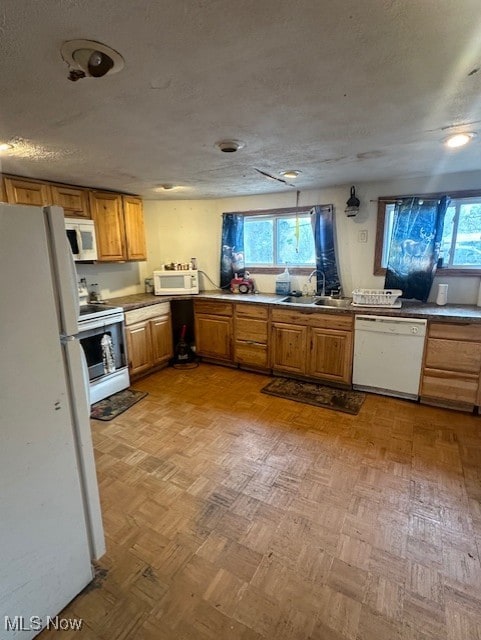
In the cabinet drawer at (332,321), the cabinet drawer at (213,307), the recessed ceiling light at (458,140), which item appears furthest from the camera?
the cabinet drawer at (213,307)

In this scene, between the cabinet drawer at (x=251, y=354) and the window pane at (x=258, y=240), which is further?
the window pane at (x=258, y=240)

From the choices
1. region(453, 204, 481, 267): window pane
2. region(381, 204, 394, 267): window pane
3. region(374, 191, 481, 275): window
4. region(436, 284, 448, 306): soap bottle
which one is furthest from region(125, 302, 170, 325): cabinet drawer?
region(453, 204, 481, 267): window pane

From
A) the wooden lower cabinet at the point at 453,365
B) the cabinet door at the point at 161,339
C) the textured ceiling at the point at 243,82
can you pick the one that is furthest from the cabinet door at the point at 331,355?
the cabinet door at the point at 161,339

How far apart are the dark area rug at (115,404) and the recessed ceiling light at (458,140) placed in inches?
131

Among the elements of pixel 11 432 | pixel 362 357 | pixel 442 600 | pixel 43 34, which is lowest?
pixel 442 600

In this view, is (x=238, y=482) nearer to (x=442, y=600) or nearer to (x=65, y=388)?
(x=442, y=600)

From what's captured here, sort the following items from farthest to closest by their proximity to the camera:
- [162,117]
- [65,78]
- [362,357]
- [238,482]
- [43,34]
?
1. [362,357]
2. [238,482]
3. [162,117]
4. [65,78]
5. [43,34]

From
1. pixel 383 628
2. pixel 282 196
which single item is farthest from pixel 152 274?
pixel 383 628

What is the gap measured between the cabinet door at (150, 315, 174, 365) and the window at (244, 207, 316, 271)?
139 centimetres

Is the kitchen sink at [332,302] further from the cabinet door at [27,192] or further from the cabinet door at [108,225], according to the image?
the cabinet door at [27,192]

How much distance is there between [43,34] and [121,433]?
8.31ft

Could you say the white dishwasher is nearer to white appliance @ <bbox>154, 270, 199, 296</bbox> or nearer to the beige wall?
the beige wall

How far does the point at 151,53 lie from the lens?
3.62ft

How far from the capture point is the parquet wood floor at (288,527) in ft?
4.40
